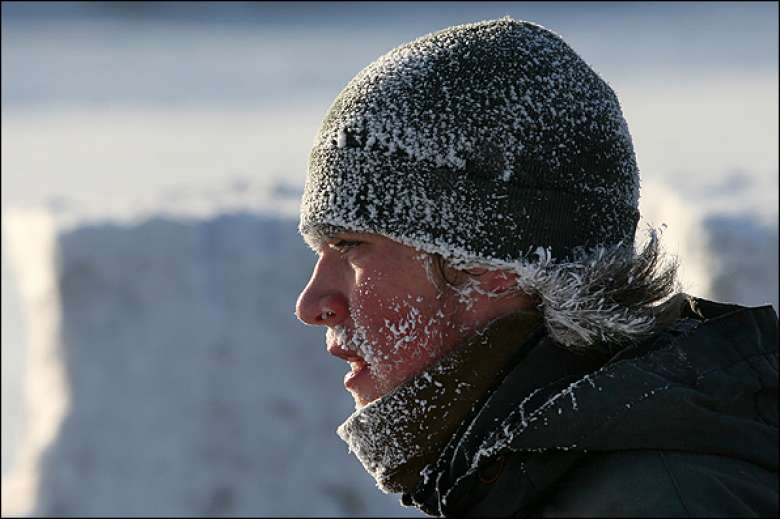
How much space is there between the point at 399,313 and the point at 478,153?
243 mm

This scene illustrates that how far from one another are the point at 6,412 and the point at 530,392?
460cm

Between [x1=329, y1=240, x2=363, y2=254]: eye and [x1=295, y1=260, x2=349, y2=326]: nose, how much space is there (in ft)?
0.12

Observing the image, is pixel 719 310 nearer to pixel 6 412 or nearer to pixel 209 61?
pixel 6 412

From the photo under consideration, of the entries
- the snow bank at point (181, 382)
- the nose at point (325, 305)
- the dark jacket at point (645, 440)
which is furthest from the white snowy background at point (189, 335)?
the dark jacket at point (645, 440)

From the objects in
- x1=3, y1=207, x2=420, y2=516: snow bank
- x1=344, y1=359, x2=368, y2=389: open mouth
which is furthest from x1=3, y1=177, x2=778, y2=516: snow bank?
x1=344, y1=359, x2=368, y2=389: open mouth

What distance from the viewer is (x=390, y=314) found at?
69.1 inches

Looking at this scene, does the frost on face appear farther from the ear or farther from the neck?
the ear

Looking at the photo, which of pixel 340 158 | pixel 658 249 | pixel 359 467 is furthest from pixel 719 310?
pixel 359 467

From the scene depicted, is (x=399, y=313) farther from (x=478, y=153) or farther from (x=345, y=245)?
(x=478, y=153)

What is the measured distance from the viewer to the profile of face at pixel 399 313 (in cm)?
175

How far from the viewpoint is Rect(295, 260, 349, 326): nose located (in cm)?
178

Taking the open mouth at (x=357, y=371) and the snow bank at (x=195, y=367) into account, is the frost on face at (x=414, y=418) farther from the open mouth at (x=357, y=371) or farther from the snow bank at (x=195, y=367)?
the snow bank at (x=195, y=367)

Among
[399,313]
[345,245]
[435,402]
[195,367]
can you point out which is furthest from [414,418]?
[195,367]

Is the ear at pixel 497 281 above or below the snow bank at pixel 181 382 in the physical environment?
above
